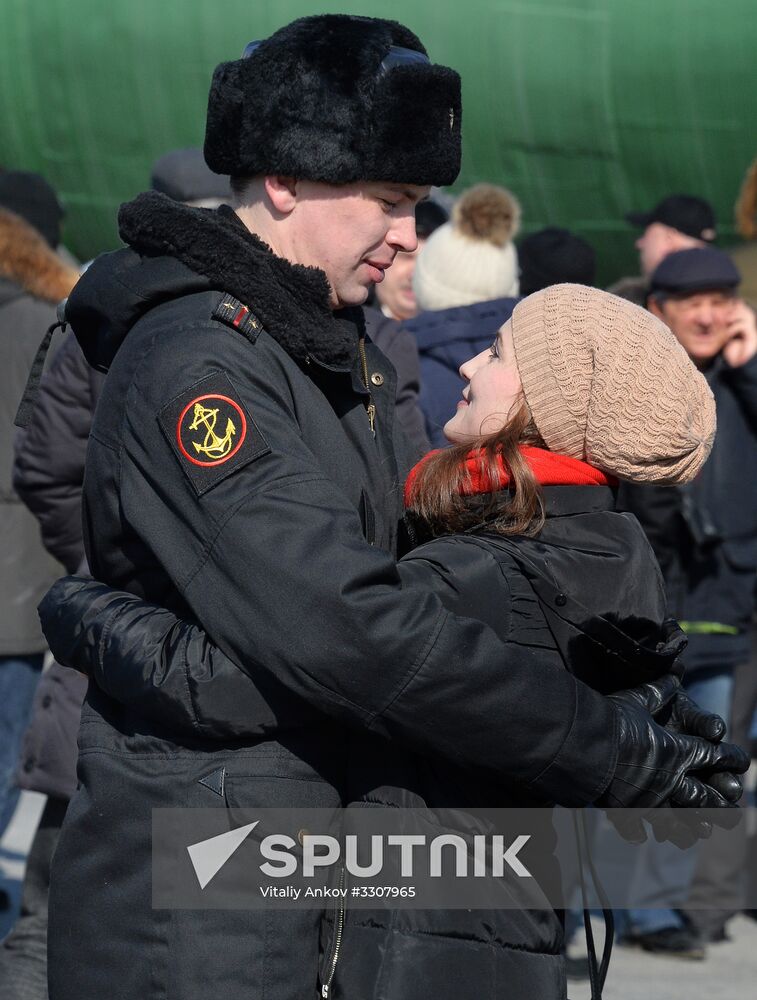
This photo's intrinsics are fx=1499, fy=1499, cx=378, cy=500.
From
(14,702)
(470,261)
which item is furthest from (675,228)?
(14,702)

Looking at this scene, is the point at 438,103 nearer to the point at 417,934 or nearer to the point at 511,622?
the point at 511,622

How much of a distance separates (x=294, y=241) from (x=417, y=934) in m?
0.96

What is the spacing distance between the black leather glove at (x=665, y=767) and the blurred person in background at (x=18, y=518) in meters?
2.54

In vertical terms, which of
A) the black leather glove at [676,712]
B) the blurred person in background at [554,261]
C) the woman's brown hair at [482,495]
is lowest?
the blurred person in background at [554,261]

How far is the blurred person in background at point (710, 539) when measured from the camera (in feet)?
15.0

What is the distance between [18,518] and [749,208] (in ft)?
14.3

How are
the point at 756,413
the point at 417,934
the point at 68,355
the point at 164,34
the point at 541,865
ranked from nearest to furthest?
the point at 417,934
the point at 541,865
the point at 68,355
the point at 756,413
the point at 164,34

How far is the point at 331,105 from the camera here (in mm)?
2066

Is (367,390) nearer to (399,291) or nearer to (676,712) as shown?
(676,712)

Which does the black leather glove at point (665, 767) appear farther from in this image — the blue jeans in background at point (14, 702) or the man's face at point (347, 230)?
the blue jeans in background at point (14, 702)

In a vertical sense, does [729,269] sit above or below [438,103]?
below

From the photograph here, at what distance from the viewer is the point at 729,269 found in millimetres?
4871

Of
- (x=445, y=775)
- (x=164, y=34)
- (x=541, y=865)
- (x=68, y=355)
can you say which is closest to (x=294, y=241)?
(x=445, y=775)

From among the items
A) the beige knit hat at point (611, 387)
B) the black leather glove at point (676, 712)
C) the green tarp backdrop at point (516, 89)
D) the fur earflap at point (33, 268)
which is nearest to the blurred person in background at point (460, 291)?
the fur earflap at point (33, 268)
